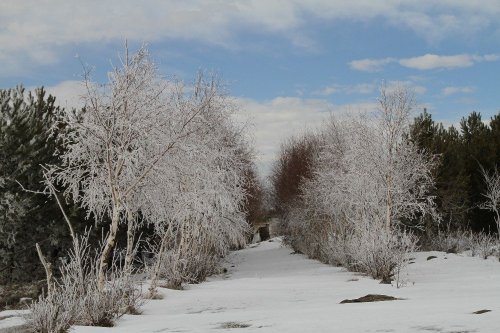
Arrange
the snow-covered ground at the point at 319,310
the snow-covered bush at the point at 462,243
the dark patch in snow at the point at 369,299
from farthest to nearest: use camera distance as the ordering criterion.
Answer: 1. the snow-covered bush at the point at 462,243
2. the dark patch in snow at the point at 369,299
3. the snow-covered ground at the point at 319,310

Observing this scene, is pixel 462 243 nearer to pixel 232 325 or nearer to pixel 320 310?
pixel 320 310

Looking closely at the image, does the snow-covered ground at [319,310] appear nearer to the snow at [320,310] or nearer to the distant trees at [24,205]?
the snow at [320,310]

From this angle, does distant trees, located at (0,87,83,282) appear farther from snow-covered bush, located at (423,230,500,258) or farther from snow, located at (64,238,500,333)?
snow-covered bush, located at (423,230,500,258)

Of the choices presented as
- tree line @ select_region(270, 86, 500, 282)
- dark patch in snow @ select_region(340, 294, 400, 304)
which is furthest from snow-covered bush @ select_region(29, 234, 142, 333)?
tree line @ select_region(270, 86, 500, 282)

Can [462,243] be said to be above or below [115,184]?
below

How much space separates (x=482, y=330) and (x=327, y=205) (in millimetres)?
20843

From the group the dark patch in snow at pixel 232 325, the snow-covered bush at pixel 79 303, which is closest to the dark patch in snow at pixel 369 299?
the dark patch in snow at pixel 232 325

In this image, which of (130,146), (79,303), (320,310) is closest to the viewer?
(320,310)

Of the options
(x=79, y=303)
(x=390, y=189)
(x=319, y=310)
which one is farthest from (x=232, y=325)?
(x=390, y=189)

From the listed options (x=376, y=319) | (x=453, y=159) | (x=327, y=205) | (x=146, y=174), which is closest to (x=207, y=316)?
(x=376, y=319)

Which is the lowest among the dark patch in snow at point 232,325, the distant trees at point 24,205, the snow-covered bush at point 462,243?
the snow-covered bush at point 462,243

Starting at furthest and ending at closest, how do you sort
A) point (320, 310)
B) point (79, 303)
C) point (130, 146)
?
point (130, 146) → point (79, 303) → point (320, 310)

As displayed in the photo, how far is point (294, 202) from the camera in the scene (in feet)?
116

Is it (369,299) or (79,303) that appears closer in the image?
(79,303)
